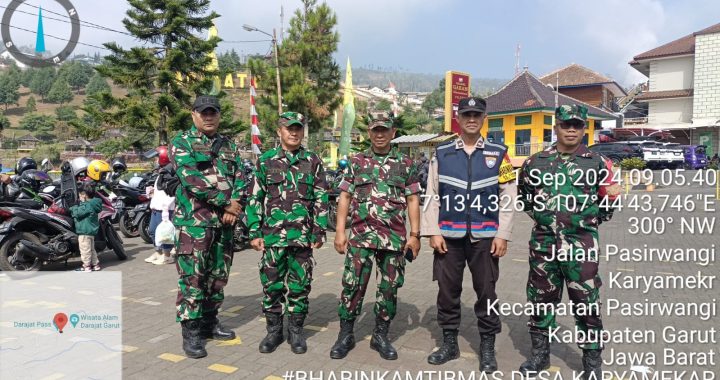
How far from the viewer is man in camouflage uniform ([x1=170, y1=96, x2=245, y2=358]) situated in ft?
11.8

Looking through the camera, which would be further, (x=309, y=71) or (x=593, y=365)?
(x=309, y=71)

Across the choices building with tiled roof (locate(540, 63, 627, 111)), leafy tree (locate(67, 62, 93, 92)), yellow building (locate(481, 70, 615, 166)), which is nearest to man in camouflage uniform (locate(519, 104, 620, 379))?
yellow building (locate(481, 70, 615, 166))

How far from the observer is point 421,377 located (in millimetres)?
3238

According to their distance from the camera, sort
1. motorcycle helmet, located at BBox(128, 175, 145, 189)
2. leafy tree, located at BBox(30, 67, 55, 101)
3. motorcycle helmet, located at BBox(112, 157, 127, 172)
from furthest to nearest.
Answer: leafy tree, located at BBox(30, 67, 55, 101)
motorcycle helmet, located at BBox(128, 175, 145, 189)
motorcycle helmet, located at BBox(112, 157, 127, 172)

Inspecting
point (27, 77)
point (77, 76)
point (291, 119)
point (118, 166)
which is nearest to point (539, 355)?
point (291, 119)

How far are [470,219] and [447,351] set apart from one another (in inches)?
37.0

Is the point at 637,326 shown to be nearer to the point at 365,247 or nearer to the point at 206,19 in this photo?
the point at 365,247

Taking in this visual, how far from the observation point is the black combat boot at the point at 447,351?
3.42 metres

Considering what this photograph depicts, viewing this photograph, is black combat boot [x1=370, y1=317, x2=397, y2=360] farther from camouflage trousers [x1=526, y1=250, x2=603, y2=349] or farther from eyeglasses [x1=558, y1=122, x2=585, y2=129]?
eyeglasses [x1=558, y1=122, x2=585, y2=129]

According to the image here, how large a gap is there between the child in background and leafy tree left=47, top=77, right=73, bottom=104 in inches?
4519

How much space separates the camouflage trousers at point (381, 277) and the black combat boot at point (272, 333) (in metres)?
0.52

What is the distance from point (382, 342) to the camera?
359cm

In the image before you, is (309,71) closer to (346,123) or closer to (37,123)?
(346,123)

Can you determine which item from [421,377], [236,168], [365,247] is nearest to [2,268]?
[236,168]
